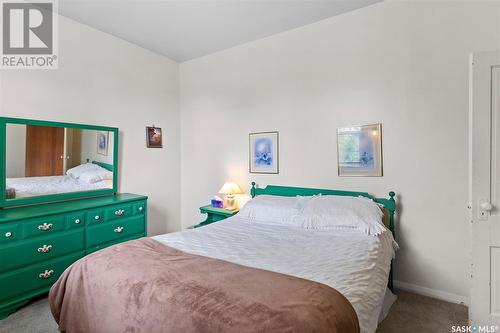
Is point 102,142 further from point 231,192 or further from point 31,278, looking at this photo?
point 231,192

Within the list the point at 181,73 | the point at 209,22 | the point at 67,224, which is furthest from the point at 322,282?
the point at 181,73

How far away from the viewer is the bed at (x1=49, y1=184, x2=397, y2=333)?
115 cm

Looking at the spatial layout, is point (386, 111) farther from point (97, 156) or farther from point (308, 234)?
point (97, 156)

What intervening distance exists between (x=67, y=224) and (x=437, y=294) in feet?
11.9

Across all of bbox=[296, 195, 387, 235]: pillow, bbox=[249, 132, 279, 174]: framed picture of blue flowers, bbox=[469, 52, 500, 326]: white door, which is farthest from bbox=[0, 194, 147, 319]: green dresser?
bbox=[469, 52, 500, 326]: white door

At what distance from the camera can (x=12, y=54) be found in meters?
2.70

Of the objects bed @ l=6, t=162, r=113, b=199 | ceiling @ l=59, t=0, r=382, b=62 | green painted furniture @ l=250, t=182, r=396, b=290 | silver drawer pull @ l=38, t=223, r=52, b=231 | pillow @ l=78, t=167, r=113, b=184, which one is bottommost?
silver drawer pull @ l=38, t=223, r=52, b=231

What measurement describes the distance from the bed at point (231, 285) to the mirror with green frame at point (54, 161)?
148 centimetres

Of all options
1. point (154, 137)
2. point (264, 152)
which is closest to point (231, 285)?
point (264, 152)

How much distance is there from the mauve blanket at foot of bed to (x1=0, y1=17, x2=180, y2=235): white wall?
6.80ft

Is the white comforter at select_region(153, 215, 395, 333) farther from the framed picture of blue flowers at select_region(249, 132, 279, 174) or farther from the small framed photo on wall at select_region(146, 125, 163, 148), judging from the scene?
the small framed photo on wall at select_region(146, 125, 163, 148)

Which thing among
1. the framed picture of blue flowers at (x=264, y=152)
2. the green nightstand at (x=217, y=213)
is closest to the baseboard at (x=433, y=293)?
the framed picture of blue flowers at (x=264, y=152)

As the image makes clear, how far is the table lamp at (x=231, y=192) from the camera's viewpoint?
3574 mm

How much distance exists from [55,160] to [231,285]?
2677mm
